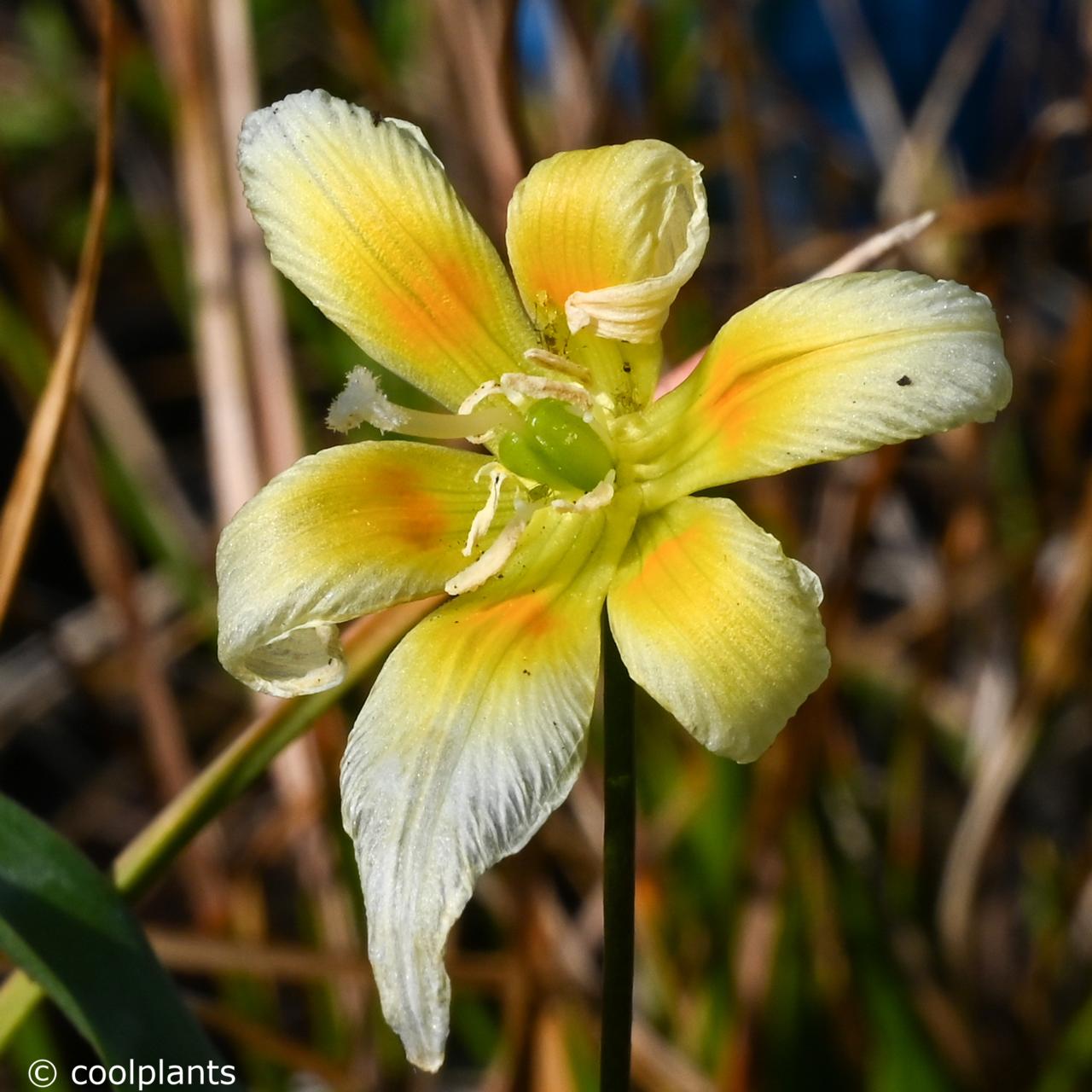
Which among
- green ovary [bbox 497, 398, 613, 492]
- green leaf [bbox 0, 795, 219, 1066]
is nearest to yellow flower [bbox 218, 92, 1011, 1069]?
green ovary [bbox 497, 398, 613, 492]

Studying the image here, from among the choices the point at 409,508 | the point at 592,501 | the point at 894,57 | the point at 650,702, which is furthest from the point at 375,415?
the point at 894,57

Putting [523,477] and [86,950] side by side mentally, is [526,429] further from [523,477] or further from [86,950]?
[86,950]

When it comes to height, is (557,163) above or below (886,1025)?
above

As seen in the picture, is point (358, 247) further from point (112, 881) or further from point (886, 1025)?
point (886, 1025)

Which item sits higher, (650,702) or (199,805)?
(199,805)

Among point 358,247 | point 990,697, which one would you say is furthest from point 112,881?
point 990,697

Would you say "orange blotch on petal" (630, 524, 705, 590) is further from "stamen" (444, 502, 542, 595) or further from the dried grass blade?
the dried grass blade
